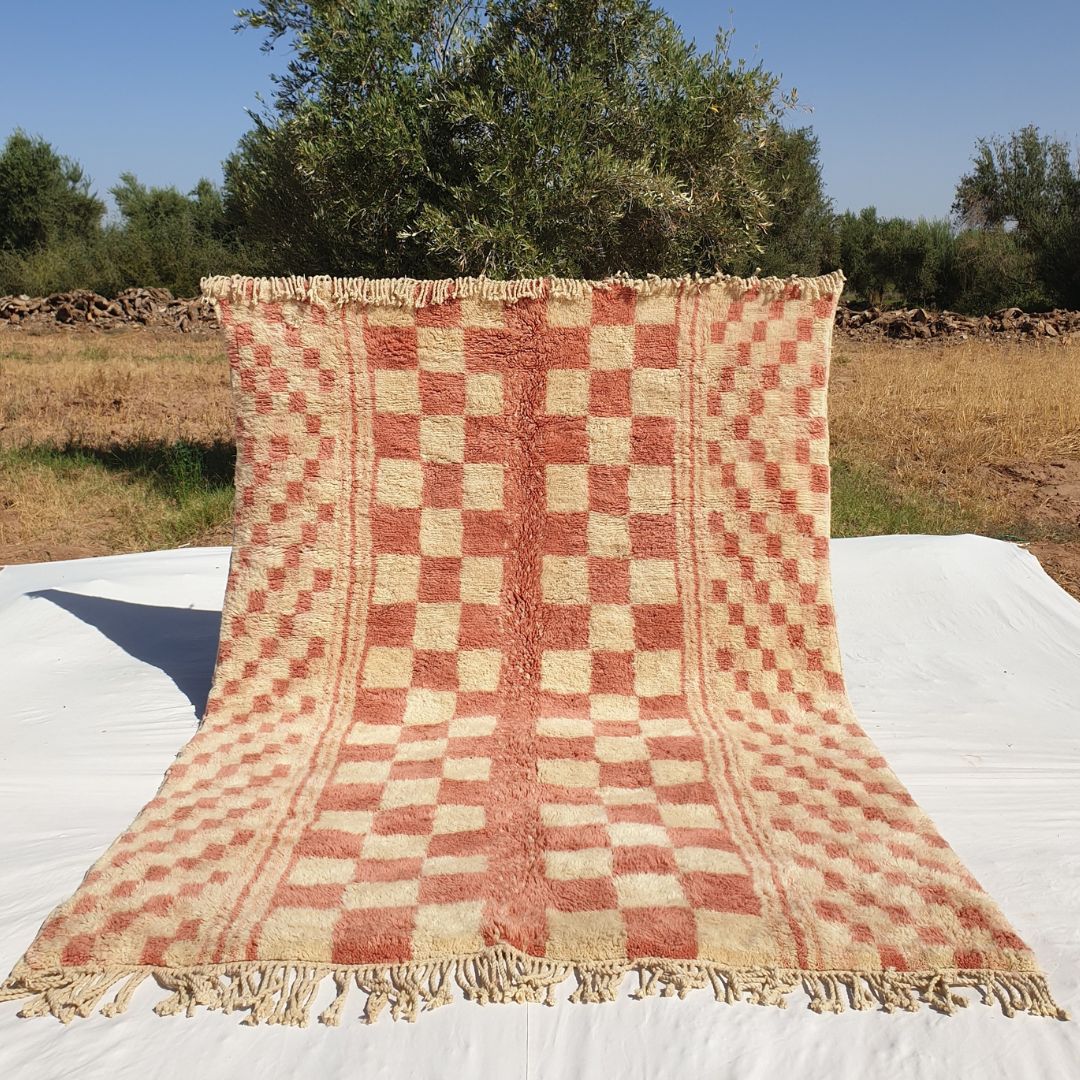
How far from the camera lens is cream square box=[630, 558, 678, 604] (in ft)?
9.21

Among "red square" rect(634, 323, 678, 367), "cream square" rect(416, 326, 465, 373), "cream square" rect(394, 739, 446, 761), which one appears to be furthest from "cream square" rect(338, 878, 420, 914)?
"red square" rect(634, 323, 678, 367)

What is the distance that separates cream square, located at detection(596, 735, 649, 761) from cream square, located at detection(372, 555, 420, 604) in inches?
28.0

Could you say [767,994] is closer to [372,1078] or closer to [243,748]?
[372,1078]

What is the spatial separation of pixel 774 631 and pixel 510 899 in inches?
51.8

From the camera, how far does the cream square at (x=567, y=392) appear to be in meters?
2.81

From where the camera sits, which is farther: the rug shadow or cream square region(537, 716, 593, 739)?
the rug shadow

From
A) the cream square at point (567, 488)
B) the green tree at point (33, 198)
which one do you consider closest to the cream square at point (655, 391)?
the cream square at point (567, 488)

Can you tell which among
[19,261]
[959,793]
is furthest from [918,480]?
[19,261]

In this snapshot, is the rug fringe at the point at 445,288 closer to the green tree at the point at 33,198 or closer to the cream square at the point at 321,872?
the cream square at the point at 321,872

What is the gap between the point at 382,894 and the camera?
6.13 feet

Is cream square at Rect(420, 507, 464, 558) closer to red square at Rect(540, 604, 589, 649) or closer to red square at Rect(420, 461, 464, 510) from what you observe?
red square at Rect(420, 461, 464, 510)

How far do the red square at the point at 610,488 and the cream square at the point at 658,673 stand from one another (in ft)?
1.44

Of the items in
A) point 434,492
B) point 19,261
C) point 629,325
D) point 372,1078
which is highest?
point 19,261

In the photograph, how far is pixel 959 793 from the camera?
2346 mm
